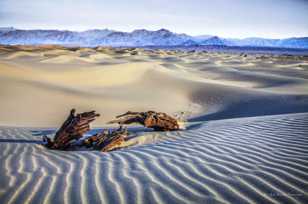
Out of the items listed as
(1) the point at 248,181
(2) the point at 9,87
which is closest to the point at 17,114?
(2) the point at 9,87

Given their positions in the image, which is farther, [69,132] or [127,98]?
[127,98]

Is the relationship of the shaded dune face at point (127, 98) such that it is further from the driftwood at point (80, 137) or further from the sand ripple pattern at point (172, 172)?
the sand ripple pattern at point (172, 172)

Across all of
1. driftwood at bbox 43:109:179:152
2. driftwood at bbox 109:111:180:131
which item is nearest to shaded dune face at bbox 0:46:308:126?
driftwood at bbox 109:111:180:131

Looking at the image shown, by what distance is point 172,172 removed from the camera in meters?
3.40

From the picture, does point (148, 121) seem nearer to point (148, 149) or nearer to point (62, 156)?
point (148, 149)

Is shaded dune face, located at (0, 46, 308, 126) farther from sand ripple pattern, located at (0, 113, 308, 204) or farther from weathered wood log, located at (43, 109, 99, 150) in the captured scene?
sand ripple pattern, located at (0, 113, 308, 204)

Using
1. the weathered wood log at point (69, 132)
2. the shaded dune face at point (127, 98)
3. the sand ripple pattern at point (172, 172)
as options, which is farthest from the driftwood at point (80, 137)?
the shaded dune face at point (127, 98)

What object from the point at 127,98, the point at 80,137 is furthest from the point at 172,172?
the point at 127,98

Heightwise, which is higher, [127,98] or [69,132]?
[69,132]

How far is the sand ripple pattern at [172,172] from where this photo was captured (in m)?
2.82

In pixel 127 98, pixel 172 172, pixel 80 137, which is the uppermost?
pixel 172 172

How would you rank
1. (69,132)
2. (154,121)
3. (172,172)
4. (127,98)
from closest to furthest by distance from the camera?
(172,172), (69,132), (154,121), (127,98)

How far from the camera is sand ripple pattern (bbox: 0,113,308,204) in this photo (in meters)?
2.82

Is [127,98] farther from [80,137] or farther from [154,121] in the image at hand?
[80,137]
